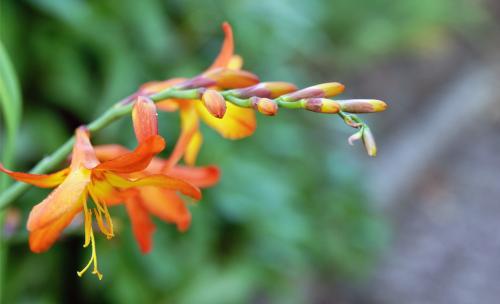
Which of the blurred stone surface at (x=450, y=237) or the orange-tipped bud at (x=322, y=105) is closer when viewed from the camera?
the orange-tipped bud at (x=322, y=105)

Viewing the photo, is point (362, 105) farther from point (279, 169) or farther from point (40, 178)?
point (279, 169)

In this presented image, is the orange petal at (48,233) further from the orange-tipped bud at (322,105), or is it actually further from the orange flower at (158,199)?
the orange-tipped bud at (322,105)

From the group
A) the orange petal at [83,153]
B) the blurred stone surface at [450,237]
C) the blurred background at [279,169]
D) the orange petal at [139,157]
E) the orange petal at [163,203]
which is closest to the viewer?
the orange petal at [139,157]

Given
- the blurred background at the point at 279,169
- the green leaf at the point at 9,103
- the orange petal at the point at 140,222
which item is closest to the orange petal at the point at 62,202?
the orange petal at the point at 140,222

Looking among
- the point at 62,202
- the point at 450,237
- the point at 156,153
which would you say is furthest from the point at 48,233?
the point at 450,237

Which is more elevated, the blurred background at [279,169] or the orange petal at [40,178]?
the blurred background at [279,169]

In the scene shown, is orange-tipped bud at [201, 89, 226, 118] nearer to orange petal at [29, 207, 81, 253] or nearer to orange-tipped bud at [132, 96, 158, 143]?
orange-tipped bud at [132, 96, 158, 143]

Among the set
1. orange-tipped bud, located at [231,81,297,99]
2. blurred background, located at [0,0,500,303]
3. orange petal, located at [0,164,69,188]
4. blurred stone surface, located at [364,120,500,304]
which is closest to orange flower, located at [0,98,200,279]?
orange petal, located at [0,164,69,188]
